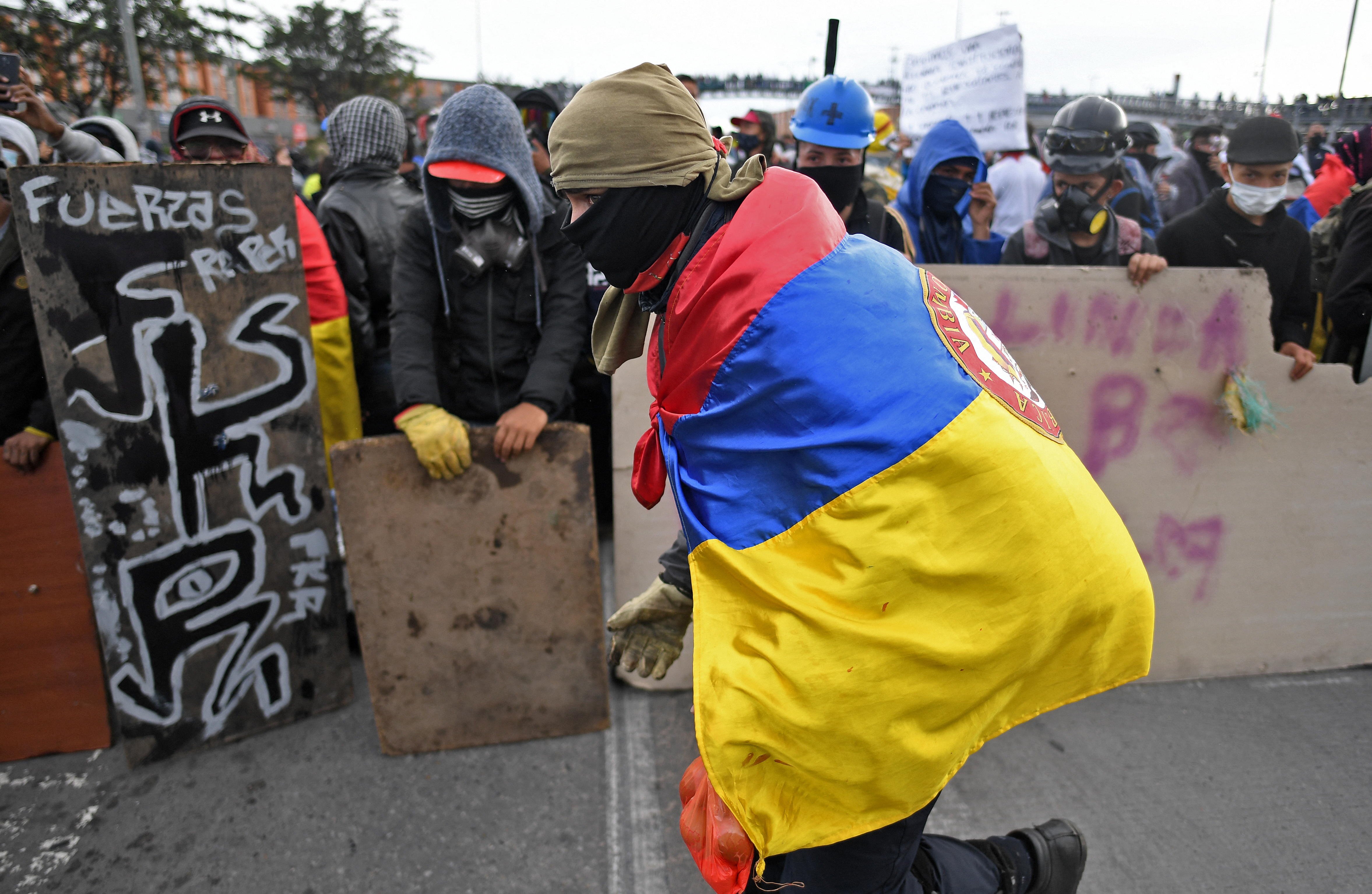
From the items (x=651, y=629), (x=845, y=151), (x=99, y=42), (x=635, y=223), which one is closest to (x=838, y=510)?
(x=635, y=223)

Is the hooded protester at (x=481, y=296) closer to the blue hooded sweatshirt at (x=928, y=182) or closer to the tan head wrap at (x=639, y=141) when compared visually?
the tan head wrap at (x=639, y=141)

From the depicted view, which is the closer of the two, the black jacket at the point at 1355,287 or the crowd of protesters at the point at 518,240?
the crowd of protesters at the point at 518,240

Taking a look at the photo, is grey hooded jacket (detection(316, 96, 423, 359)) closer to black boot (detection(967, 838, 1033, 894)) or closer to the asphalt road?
the asphalt road

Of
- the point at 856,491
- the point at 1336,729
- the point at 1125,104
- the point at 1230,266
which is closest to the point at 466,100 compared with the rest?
the point at 856,491

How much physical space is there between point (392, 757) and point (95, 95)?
1325 centimetres

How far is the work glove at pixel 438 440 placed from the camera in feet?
7.99

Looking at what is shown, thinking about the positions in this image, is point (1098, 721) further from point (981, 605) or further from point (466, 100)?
point (466, 100)

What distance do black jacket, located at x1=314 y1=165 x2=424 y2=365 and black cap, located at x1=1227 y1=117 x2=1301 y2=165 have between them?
344 centimetres

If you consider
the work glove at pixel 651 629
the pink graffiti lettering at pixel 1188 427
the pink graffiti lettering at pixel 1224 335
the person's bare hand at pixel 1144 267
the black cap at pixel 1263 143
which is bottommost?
the work glove at pixel 651 629

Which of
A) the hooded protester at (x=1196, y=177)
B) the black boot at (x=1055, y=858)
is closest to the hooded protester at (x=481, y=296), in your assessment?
the black boot at (x=1055, y=858)

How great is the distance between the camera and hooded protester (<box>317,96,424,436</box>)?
3.49 m

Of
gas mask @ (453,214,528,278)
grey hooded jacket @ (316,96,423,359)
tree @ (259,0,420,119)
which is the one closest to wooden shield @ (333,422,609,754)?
gas mask @ (453,214,528,278)

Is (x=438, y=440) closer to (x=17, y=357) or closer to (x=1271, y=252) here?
(x=17, y=357)

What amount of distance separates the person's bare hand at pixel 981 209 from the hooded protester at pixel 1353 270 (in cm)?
141
